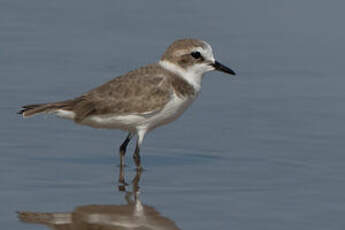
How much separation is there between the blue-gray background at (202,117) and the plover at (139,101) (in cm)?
42

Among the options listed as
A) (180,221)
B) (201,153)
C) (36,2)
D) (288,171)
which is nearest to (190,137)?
(201,153)

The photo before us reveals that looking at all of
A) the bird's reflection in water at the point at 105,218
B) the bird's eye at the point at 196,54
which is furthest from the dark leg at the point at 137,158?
the bird's reflection in water at the point at 105,218

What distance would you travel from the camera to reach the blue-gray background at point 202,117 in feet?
25.1

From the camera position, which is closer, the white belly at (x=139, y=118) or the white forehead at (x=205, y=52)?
the white belly at (x=139, y=118)

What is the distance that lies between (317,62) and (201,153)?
123 inches

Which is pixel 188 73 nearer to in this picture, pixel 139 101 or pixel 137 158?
pixel 139 101

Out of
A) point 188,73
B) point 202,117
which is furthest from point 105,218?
point 202,117

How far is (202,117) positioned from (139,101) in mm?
1658

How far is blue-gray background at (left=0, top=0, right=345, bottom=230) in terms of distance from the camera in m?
7.66

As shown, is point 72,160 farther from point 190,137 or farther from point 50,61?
point 50,61

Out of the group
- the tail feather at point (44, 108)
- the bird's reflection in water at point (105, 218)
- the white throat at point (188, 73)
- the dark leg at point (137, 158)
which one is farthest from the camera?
the white throat at point (188, 73)

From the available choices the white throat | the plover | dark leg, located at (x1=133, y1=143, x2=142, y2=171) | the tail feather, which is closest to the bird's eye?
the plover

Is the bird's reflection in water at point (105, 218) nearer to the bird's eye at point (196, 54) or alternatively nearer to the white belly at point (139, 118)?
the white belly at point (139, 118)

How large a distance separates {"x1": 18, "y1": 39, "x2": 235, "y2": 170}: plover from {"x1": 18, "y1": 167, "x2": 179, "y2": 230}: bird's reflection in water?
1.29m
